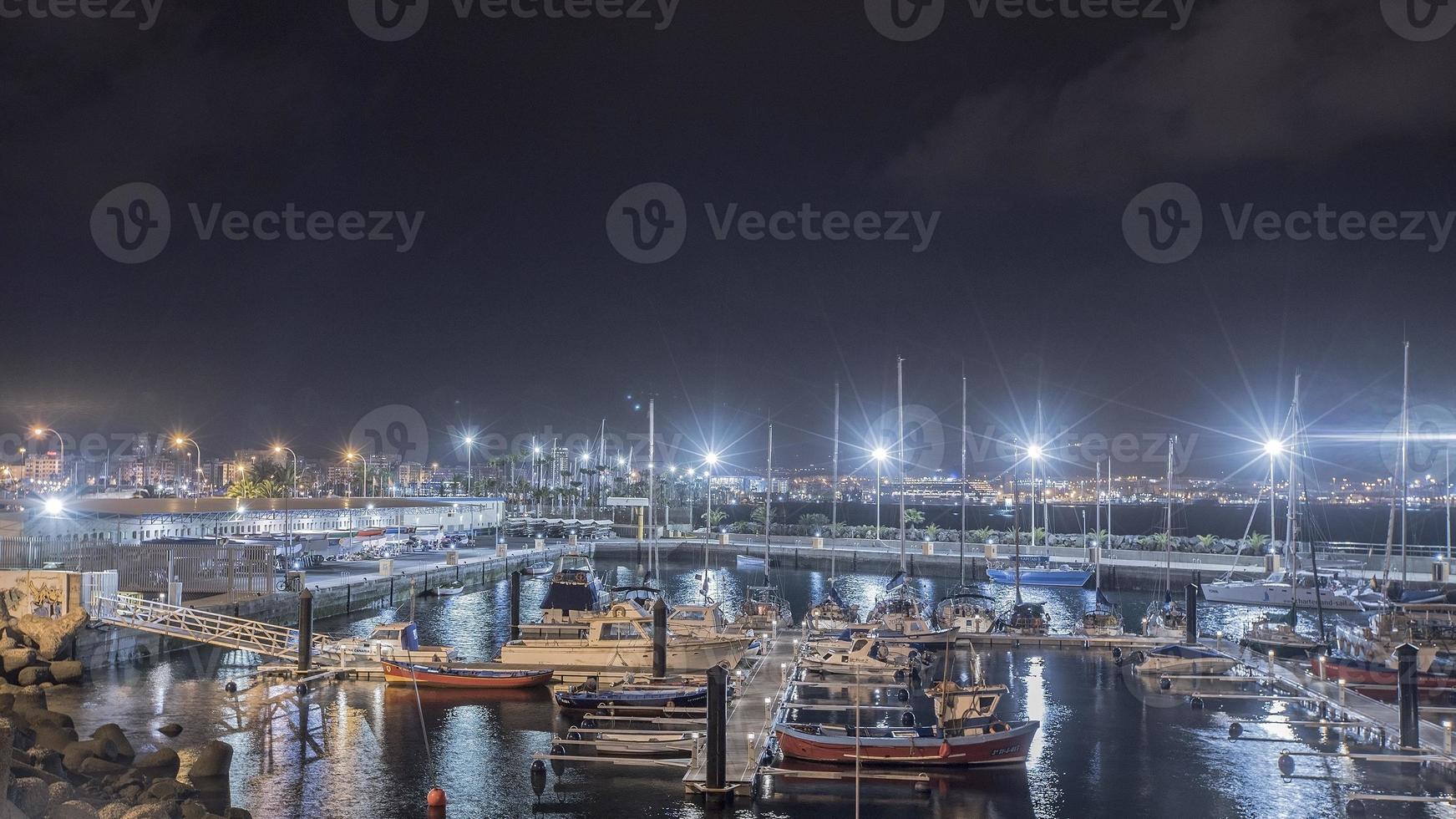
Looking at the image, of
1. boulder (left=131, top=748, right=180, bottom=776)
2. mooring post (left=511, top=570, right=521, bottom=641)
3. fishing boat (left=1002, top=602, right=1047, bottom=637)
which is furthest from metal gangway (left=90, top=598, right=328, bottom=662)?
fishing boat (left=1002, top=602, right=1047, bottom=637)

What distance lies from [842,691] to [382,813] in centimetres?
1600

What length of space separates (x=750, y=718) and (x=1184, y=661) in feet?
52.9

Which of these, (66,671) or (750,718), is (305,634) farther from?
(750,718)

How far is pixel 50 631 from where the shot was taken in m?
31.6

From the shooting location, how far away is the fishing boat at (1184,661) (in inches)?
1347

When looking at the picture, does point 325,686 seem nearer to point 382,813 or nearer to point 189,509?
point 382,813

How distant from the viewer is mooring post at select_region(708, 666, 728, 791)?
20781 millimetres

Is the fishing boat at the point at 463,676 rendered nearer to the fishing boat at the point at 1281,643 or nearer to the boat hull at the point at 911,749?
Result: the boat hull at the point at 911,749

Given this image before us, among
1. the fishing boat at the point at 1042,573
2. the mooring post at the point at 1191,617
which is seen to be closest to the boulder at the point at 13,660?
the mooring post at the point at 1191,617

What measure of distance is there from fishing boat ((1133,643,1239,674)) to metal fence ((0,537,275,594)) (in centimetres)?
3365

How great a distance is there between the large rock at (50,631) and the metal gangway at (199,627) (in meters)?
1.74

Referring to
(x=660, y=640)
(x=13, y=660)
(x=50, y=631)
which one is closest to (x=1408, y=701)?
(x=660, y=640)

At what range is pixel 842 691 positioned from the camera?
108 feet

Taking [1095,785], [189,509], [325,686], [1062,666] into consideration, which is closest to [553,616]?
[325,686]
